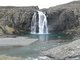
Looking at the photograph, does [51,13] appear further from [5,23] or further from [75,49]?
[75,49]

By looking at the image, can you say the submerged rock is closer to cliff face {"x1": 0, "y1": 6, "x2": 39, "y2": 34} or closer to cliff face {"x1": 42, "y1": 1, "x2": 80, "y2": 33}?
cliff face {"x1": 42, "y1": 1, "x2": 80, "y2": 33}

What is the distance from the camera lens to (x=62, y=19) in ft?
205

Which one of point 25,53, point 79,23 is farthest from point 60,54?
point 79,23

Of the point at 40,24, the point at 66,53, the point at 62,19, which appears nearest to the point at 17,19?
the point at 40,24

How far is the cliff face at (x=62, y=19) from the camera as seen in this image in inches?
2443

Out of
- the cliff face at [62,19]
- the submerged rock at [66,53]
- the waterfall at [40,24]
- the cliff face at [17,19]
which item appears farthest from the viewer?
the waterfall at [40,24]

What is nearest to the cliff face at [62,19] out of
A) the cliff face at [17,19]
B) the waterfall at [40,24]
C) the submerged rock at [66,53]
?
the waterfall at [40,24]

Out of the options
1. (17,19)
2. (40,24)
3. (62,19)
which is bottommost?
(40,24)

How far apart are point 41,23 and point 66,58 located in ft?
128

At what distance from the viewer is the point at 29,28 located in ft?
213

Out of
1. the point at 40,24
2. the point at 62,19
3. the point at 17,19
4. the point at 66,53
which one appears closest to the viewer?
the point at 66,53

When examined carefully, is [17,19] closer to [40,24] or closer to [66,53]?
[40,24]

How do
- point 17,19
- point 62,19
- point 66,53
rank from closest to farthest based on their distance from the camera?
1. point 66,53
2. point 62,19
3. point 17,19

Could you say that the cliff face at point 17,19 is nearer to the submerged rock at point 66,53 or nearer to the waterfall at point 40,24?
the waterfall at point 40,24
